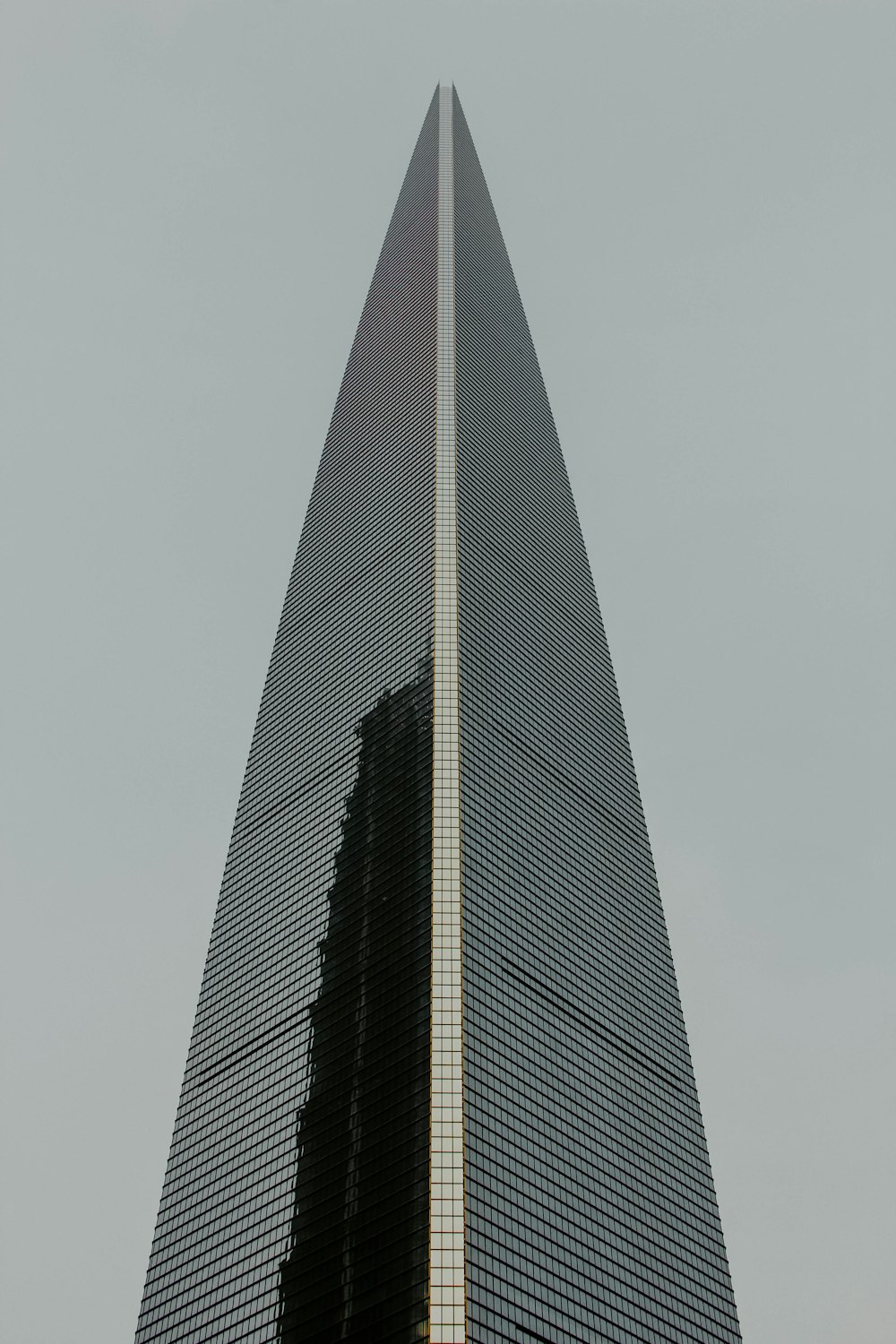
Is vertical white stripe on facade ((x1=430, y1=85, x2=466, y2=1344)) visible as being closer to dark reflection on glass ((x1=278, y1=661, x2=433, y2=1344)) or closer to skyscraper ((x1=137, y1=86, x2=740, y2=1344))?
skyscraper ((x1=137, y1=86, x2=740, y2=1344))

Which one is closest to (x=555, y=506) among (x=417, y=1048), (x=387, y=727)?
(x=387, y=727)

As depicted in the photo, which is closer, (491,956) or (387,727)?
(491,956)

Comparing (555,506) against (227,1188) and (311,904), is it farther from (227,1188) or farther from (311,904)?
(227,1188)

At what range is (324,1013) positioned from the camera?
123m

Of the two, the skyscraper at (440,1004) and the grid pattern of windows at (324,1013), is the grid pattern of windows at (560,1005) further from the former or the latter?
the grid pattern of windows at (324,1013)

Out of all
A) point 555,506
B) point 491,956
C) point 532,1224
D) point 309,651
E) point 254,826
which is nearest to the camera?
point 532,1224

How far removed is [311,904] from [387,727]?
20.3 meters

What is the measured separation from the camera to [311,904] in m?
137

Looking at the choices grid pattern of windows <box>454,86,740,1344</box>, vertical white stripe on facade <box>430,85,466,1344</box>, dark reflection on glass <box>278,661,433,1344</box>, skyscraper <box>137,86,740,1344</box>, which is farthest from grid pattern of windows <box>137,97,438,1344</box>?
grid pattern of windows <box>454,86,740,1344</box>

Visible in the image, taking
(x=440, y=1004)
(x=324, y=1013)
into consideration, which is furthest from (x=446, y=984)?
(x=324, y=1013)

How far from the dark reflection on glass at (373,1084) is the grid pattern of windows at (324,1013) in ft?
0.64

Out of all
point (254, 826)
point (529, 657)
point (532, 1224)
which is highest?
point (529, 657)

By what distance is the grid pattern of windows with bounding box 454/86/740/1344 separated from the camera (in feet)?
340

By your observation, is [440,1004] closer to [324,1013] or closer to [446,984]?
[446,984]
